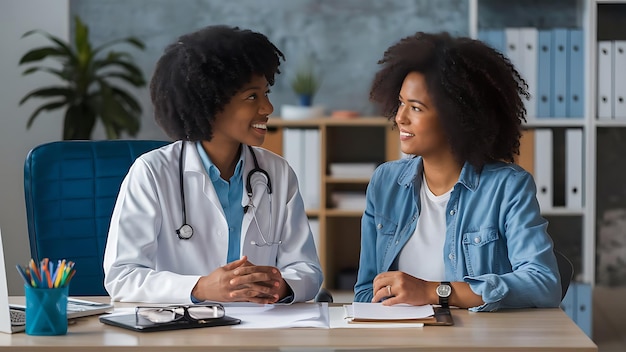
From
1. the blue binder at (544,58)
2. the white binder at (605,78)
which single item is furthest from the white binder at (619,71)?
the blue binder at (544,58)

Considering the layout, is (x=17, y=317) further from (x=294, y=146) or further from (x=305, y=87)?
(x=305, y=87)

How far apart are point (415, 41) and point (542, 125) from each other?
7.06 ft

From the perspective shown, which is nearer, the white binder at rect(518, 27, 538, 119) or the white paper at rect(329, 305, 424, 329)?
the white paper at rect(329, 305, 424, 329)

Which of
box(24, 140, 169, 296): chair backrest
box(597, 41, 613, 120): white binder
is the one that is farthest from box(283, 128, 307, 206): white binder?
box(24, 140, 169, 296): chair backrest

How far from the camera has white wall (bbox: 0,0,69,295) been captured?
412 cm

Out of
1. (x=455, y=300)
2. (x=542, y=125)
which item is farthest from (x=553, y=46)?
(x=455, y=300)

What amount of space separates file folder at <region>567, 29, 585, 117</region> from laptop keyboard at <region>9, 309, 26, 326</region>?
3.02m

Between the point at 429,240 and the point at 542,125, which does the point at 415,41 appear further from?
the point at 542,125

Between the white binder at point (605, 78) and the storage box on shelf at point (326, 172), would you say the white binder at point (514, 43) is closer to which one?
the white binder at point (605, 78)

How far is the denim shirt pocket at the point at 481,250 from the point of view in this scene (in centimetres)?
208

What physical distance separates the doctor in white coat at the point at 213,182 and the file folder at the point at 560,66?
2250 mm

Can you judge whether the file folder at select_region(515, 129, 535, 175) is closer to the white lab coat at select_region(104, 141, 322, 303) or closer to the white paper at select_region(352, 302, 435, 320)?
the white lab coat at select_region(104, 141, 322, 303)

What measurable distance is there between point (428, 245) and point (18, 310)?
0.91 m

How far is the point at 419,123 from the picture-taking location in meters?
2.15
